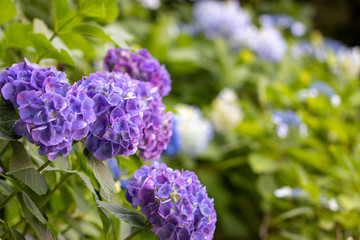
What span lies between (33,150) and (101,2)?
342mm

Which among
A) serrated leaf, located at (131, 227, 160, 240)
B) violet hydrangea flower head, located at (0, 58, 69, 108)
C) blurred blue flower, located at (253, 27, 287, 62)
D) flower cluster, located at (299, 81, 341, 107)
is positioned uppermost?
violet hydrangea flower head, located at (0, 58, 69, 108)

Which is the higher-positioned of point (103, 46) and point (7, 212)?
point (7, 212)

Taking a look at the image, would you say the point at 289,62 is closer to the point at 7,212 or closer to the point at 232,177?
the point at 232,177

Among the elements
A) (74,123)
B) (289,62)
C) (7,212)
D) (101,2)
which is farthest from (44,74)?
(289,62)

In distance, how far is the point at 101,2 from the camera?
0.97 metres

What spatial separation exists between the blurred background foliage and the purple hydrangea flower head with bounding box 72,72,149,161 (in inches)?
8.0

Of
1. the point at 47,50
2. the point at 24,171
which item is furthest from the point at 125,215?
the point at 47,50

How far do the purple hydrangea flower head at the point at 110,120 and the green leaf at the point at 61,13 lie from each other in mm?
286

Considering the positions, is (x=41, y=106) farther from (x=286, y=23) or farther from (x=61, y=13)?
(x=286, y=23)

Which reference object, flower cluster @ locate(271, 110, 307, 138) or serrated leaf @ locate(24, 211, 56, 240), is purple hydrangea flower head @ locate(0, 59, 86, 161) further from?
flower cluster @ locate(271, 110, 307, 138)

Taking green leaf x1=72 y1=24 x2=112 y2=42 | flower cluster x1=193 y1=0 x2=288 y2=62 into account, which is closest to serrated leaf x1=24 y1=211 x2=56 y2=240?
green leaf x1=72 y1=24 x2=112 y2=42

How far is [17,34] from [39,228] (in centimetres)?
49

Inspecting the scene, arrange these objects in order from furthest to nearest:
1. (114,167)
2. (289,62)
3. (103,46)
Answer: (289,62)
(103,46)
(114,167)

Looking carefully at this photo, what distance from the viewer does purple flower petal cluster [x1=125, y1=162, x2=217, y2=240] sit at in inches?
28.6
